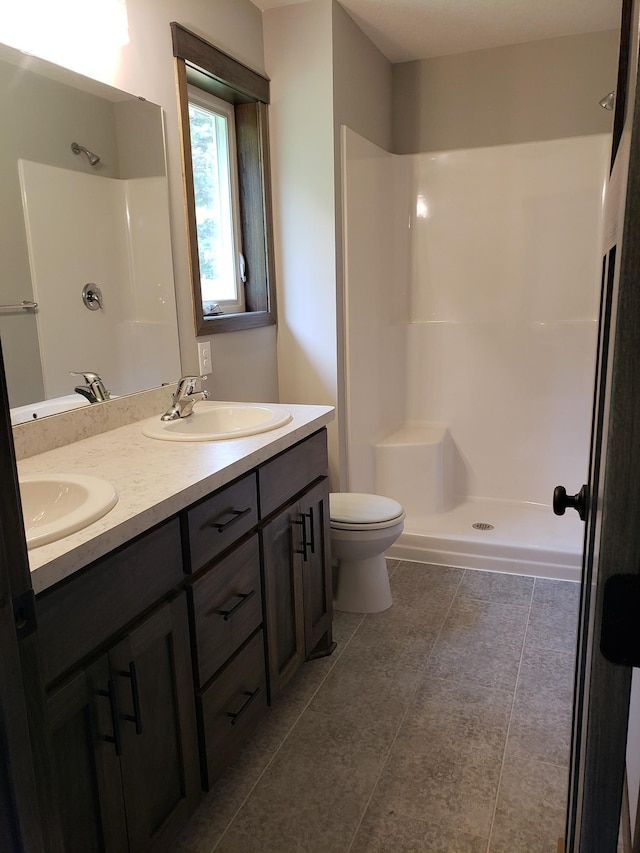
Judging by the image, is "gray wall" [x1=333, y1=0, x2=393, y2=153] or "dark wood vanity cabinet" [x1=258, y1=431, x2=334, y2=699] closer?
"dark wood vanity cabinet" [x1=258, y1=431, x2=334, y2=699]

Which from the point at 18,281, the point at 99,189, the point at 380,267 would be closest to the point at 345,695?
the point at 18,281

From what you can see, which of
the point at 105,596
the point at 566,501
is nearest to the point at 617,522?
the point at 566,501

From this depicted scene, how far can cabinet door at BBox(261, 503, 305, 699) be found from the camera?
1.78 metres

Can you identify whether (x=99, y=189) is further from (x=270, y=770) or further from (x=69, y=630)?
(x=270, y=770)

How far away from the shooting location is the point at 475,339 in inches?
138

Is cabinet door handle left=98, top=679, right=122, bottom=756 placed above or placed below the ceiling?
below

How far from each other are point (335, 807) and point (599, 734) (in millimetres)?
1257

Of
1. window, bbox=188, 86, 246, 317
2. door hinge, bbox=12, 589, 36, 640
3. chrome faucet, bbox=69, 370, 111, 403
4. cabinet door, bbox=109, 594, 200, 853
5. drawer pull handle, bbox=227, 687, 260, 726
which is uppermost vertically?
window, bbox=188, 86, 246, 317

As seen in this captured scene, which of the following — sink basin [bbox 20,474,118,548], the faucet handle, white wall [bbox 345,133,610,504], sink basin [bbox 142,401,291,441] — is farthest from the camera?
white wall [bbox 345,133,610,504]

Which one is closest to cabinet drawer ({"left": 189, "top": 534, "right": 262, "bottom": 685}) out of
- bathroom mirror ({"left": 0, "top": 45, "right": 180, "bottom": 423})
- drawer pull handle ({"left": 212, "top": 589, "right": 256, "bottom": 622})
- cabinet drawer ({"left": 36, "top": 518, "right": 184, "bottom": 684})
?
drawer pull handle ({"left": 212, "top": 589, "right": 256, "bottom": 622})

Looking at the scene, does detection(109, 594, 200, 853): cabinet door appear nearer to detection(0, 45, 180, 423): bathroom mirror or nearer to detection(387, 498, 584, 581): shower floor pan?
detection(0, 45, 180, 423): bathroom mirror

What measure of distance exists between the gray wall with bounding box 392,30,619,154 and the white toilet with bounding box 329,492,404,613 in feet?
6.57

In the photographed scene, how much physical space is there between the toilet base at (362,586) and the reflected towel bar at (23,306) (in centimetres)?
148

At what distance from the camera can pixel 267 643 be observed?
1788mm
